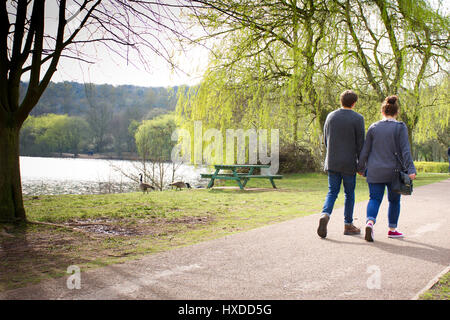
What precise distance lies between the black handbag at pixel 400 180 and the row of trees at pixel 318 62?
678 cm

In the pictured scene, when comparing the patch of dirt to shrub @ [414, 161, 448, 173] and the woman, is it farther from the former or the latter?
shrub @ [414, 161, 448, 173]

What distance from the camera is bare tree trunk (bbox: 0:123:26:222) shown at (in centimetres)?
586

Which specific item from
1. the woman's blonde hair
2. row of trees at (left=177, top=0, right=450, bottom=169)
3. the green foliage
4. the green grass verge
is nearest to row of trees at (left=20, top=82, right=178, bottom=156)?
the green foliage

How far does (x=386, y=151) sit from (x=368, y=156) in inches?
9.3

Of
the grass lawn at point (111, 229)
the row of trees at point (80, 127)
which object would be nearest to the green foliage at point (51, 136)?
the row of trees at point (80, 127)

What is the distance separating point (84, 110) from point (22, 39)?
2645 inches

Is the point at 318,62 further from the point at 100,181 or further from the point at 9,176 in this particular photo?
the point at 100,181

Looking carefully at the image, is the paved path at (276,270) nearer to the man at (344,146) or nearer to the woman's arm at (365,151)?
the man at (344,146)

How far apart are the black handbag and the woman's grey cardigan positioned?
28 millimetres

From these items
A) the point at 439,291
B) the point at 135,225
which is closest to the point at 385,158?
the point at 439,291

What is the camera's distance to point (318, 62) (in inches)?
461

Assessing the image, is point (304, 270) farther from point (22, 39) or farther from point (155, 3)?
point (22, 39)

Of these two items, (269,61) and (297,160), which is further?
(297,160)

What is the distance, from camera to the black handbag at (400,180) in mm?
4574
